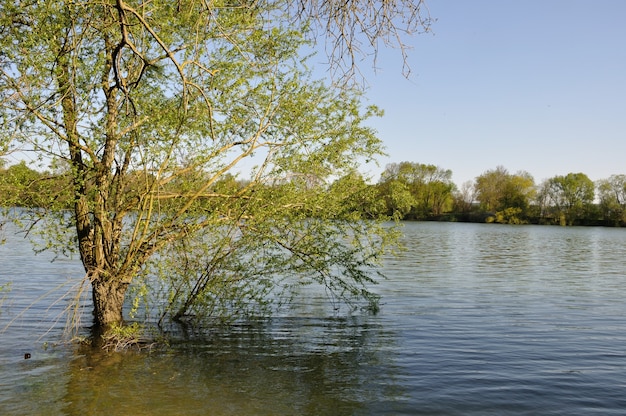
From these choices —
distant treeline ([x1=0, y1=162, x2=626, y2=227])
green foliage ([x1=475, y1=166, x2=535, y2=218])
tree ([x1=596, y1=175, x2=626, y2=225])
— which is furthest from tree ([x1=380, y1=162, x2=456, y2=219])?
tree ([x1=596, y1=175, x2=626, y2=225])

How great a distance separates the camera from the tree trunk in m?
11.2

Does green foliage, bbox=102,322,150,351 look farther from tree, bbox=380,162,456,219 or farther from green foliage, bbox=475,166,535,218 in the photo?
green foliage, bbox=475,166,535,218

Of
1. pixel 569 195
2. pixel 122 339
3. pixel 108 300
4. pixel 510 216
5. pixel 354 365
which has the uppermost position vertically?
pixel 569 195

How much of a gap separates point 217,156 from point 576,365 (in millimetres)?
7865

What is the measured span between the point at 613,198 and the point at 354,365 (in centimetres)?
9593

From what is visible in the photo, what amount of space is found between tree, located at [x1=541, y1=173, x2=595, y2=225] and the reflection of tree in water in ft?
300

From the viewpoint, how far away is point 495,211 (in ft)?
322

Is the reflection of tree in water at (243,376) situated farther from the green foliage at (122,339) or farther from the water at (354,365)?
the green foliage at (122,339)

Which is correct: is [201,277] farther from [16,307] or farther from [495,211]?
[495,211]

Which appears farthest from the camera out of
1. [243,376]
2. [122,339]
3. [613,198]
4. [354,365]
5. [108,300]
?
[613,198]

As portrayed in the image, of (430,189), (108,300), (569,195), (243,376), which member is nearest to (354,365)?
(243,376)

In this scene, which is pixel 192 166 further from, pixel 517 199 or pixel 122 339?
pixel 517 199

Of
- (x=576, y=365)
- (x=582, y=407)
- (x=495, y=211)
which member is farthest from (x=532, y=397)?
(x=495, y=211)

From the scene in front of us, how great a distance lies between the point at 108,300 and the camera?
1137cm
